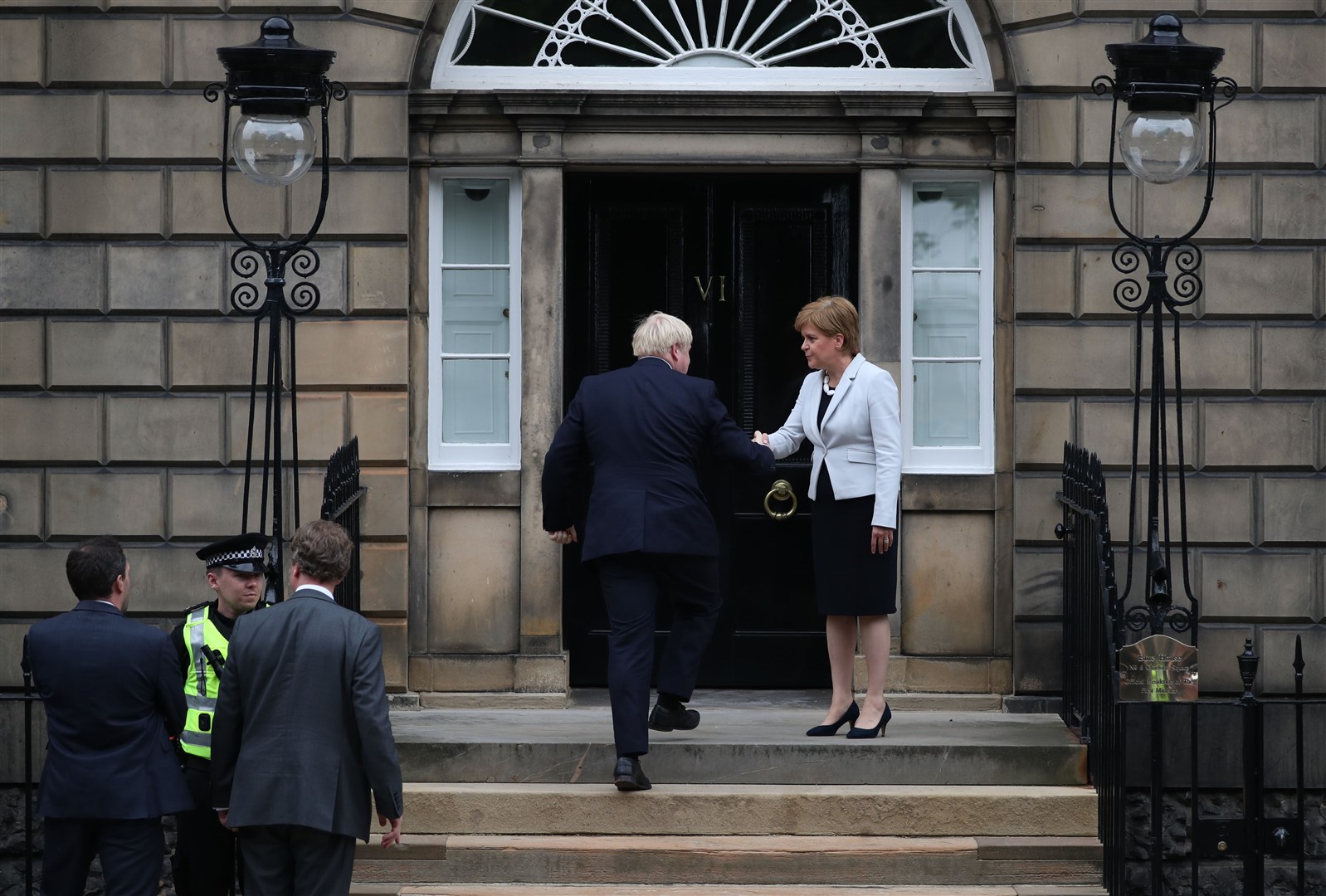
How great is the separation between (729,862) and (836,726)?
0.89m

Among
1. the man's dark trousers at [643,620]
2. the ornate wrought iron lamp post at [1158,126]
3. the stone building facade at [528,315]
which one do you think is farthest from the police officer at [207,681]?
the ornate wrought iron lamp post at [1158,126]

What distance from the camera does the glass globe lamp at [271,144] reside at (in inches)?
278

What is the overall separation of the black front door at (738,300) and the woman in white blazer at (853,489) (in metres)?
1.48

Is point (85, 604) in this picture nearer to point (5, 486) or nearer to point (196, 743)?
point (196, 743)

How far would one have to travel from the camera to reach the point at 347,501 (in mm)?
7754

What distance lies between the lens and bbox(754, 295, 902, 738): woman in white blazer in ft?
23.5

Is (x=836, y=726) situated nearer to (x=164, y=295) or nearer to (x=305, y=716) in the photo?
(x=305, y=716)

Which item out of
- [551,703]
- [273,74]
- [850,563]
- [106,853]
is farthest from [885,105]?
[106,853]

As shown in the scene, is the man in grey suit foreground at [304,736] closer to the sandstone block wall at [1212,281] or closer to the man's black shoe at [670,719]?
the man's black shoe at [670,719]

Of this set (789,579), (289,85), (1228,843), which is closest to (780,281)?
(789,579)

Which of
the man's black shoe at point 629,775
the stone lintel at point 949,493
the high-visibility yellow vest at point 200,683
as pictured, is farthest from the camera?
the stone lintel at point 949,493

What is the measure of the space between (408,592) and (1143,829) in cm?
379

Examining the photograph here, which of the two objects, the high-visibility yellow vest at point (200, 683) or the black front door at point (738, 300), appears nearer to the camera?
the high-visibility yellow vest at point (200, 683)

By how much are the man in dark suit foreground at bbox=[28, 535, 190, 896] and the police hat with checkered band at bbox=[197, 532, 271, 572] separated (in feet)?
1.04
